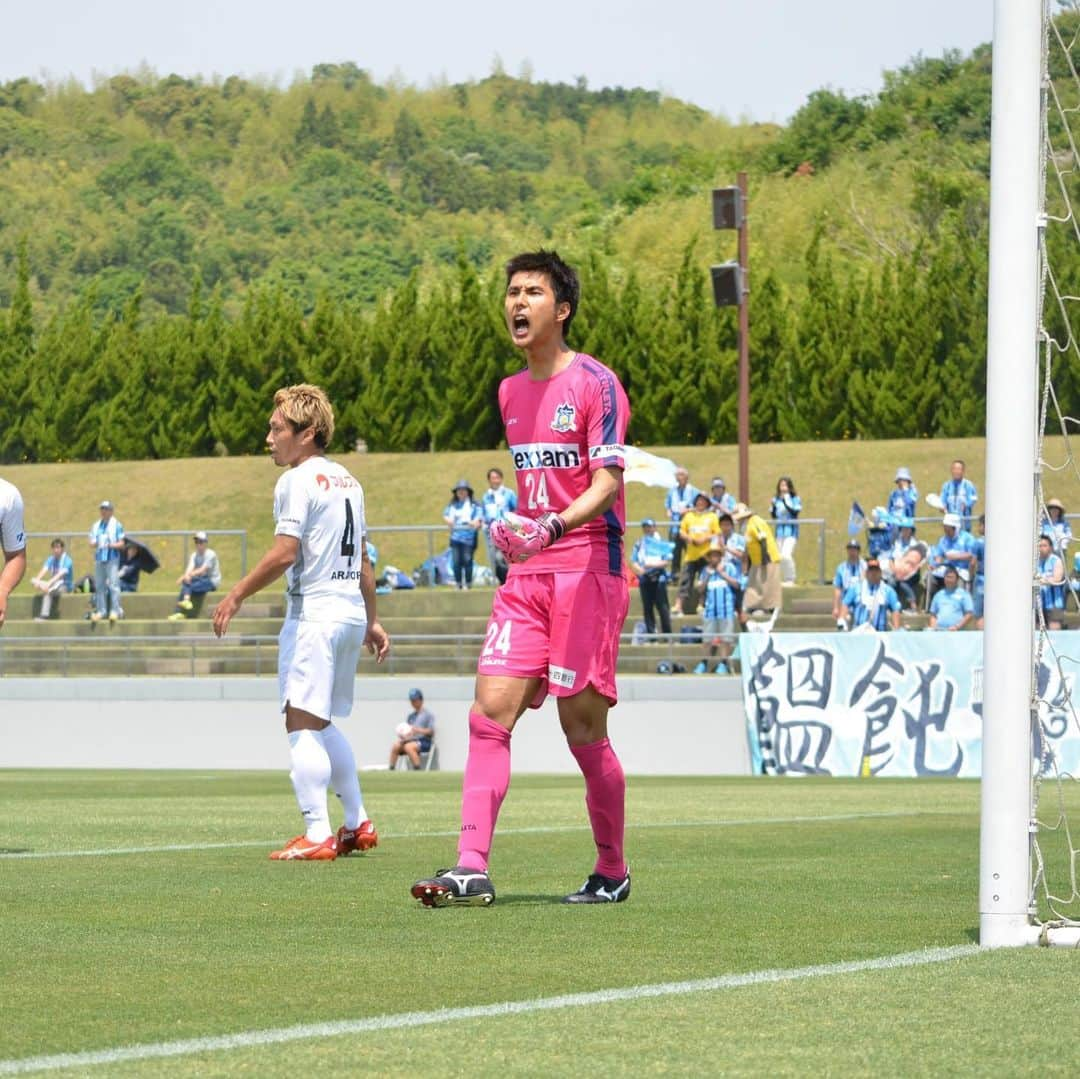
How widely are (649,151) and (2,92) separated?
172ft

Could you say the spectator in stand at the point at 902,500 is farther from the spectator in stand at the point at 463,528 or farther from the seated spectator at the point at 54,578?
the seated spectator at the point at 54,578

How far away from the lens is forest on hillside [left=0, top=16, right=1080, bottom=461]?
57406mm

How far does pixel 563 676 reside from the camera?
7348 millimetres

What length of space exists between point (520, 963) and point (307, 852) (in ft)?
12.6

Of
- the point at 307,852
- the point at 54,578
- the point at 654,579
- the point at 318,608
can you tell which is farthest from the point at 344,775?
the point at 54,578

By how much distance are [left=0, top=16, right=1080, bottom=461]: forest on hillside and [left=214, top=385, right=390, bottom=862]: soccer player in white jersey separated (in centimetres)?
321

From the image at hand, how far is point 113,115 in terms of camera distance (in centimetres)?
17738

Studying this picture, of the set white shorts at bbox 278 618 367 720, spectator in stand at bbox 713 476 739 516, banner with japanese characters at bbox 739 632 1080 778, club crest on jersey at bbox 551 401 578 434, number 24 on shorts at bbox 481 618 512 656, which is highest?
club crest on jersey at bbox 551 401 578 434

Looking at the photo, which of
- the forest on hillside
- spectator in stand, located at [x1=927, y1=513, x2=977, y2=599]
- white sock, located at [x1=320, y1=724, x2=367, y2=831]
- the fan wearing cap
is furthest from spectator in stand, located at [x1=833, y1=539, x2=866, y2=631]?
white sock, located at [x1=320, y1=724, x2=367, y2=831]

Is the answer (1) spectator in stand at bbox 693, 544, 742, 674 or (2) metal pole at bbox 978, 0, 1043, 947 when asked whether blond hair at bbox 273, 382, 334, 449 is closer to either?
(2) metal pole at bbox 978, 0, 1043, 947

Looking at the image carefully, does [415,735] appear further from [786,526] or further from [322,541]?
[322,541]

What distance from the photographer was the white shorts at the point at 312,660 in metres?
9.68

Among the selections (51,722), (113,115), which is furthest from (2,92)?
(51,722)

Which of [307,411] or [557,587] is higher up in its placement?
[307,411]
